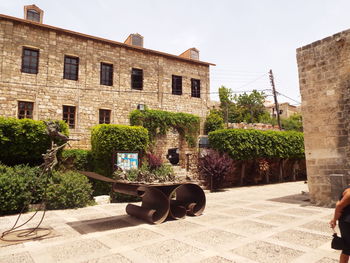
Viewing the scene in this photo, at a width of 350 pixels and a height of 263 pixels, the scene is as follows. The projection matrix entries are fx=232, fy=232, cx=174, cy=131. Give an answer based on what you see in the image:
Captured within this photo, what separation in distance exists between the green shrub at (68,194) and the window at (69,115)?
20.2 feet

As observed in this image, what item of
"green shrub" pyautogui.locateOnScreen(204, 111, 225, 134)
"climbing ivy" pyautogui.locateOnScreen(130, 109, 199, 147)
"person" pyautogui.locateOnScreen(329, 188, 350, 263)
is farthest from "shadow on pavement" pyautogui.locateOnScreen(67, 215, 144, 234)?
"green shrub" pyautogui.locateOnScreen(204, 111, 225, 134)

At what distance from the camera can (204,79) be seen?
63.6ft

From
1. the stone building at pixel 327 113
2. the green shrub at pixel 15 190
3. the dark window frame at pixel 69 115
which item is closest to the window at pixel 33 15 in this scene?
the dark window frame at pixel 69 115

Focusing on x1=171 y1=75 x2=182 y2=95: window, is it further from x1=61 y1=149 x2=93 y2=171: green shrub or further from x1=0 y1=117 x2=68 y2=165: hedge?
x1=0 y1=117 x2=68 y2=165: hedge

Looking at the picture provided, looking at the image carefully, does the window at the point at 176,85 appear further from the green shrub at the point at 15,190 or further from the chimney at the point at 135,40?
the green shrub at the point at 15,190

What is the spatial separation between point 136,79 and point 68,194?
10534 mm

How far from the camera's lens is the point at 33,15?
14.2 metres

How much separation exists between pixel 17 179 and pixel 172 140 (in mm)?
10496

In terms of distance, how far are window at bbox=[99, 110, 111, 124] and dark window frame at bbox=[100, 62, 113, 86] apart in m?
1.93

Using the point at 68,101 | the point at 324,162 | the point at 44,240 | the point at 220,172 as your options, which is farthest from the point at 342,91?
Answer: the point at 68,101

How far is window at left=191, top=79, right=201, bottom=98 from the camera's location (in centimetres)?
1883

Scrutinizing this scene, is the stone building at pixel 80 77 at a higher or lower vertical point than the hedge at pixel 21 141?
higher

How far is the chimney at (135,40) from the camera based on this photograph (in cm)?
1712

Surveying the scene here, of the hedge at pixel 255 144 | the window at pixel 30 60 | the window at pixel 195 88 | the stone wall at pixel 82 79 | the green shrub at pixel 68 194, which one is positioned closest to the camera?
the green shrub at pixel 68 194
